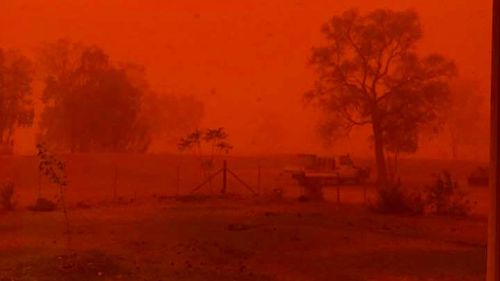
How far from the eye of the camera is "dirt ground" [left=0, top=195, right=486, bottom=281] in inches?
138

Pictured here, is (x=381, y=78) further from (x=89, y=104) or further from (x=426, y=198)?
(x=89, y=104)

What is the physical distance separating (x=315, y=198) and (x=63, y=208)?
1532 mm

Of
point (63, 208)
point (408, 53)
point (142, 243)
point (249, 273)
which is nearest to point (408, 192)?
point (408, 53)

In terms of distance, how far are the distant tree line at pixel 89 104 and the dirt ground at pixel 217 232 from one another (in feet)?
0.48

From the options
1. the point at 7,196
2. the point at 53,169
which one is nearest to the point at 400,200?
the point at 53,169

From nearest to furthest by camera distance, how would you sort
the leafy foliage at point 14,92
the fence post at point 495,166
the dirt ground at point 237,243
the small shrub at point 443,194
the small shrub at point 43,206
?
the fence post at point 495,166
the dirt ground at point 237,243
the small shrub at point 443,194
the small shrub at point 43,206
the leafy foliage at point 14,92

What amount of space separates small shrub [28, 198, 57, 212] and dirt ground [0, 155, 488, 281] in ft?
0.10

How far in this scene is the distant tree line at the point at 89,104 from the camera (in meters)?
3.95

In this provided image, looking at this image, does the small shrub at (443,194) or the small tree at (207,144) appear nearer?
the small shrub at (443,194)

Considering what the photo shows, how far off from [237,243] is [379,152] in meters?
1.00

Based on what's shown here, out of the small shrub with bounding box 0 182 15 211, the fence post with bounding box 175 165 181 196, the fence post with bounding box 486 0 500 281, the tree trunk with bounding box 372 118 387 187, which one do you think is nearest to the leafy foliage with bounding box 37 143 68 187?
the small shrub with bounding box 0 182 15 211

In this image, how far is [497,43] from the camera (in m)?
3.03

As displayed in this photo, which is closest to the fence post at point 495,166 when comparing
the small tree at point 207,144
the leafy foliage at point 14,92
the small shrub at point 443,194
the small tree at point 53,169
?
the small shrub at point 443,194

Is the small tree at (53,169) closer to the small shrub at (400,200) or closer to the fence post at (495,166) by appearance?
the small shrub at (400,200)
